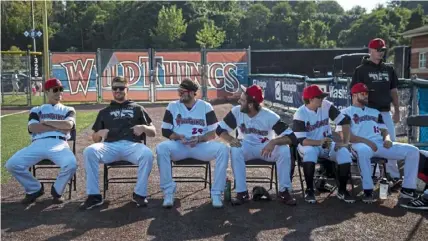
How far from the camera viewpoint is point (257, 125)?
6074mm

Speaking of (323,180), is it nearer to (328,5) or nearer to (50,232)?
(50,232)

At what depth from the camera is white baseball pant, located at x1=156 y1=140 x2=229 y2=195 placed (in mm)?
5770

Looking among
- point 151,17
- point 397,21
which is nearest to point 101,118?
point 151,17

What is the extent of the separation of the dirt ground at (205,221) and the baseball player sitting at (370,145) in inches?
10.8

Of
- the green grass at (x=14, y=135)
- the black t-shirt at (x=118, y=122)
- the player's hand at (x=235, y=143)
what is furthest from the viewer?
the green grass at (x=14, y=135)

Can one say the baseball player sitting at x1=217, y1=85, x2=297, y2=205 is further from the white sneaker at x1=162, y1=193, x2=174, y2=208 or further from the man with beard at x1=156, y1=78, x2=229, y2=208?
the white sneaker at x1=162, y1=193, x2=174, y2=208

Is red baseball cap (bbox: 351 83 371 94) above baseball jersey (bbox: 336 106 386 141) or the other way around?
above

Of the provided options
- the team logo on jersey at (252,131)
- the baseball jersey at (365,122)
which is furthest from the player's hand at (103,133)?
the baseball jersey at (365,122)

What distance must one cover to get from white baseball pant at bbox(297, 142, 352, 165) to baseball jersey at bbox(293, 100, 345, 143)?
0.55 feet

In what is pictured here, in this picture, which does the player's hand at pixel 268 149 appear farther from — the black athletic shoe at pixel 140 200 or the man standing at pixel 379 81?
the man standing at pixel 379 81

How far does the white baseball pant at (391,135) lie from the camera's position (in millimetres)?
6609

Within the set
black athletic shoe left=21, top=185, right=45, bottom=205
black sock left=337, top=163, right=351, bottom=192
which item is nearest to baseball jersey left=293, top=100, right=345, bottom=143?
black sock left=337, top=163, right=351, bottom=192

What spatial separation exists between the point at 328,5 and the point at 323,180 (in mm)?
140554

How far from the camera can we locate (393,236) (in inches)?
183
